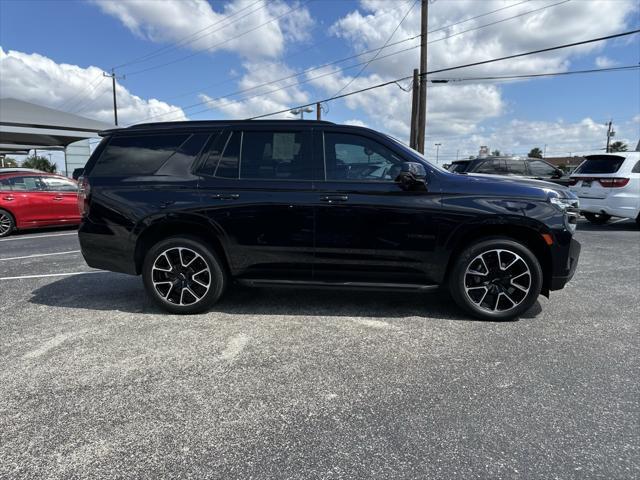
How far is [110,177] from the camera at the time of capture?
4.15 metres

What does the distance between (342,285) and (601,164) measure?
30.6 feet

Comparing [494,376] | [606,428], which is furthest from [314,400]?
[606,428]

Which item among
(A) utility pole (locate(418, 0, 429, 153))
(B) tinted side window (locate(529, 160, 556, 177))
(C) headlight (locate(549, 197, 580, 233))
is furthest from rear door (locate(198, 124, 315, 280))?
(A) utility pole (locate(418, 0, 429, 153))

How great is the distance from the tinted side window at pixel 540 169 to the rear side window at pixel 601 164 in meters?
3.74

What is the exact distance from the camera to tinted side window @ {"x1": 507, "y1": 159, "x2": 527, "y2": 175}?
14.0 meters

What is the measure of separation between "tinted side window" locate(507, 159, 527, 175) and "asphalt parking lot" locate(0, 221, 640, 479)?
10.4 meters

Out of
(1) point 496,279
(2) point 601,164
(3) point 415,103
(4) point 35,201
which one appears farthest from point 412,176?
(3) point 415,103

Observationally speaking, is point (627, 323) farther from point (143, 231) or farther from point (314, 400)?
point (143, 231)

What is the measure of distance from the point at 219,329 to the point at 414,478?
2302mm

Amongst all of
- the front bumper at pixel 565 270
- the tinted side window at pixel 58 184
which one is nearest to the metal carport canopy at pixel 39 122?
the tinted side window at pixel 58 184

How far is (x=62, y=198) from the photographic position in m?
10.5

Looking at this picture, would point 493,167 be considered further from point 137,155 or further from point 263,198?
point 137,155

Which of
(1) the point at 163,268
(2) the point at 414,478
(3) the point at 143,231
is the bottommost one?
(2) the point at 414,478

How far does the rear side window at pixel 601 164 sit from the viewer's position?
9719 millimetres
